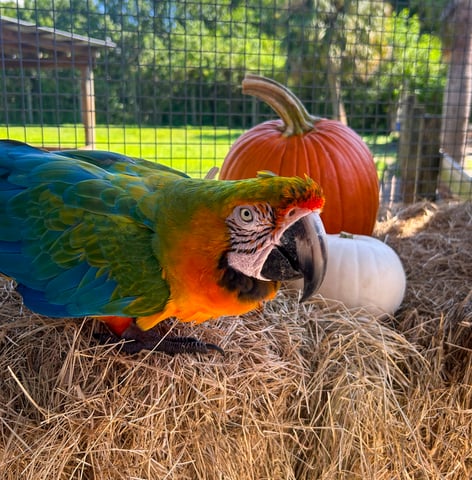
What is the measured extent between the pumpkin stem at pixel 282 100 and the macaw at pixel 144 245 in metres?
1.15

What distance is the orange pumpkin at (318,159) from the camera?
8.07ft

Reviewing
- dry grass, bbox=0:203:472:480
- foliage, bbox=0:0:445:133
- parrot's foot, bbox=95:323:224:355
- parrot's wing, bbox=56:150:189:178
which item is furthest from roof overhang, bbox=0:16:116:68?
parrot's foot, bbox=95:323:224:355

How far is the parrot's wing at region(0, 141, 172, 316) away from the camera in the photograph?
137cm

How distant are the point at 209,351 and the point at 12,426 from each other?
0.56 meters

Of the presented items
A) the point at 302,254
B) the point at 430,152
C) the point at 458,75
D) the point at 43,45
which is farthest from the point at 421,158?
the point at 302,254

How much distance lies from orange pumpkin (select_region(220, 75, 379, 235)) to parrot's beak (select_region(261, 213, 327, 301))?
1222 mm

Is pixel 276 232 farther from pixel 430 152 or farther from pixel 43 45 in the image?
pixel 430 152

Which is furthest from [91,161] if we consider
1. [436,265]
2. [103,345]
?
[436,265]

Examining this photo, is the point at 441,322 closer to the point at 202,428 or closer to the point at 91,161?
the point at 202,428

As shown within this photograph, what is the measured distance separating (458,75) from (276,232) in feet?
14.2

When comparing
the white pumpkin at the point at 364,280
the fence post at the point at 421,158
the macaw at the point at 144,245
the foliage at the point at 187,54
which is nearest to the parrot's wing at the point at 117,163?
the macaw at the point at 144,245

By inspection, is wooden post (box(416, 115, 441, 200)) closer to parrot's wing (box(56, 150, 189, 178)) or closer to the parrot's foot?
parrot's wing (box(56, 150, 189, 178))

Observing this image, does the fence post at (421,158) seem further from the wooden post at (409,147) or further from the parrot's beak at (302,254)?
the parrot's beak at (302,254)

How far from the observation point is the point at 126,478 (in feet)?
4.21
